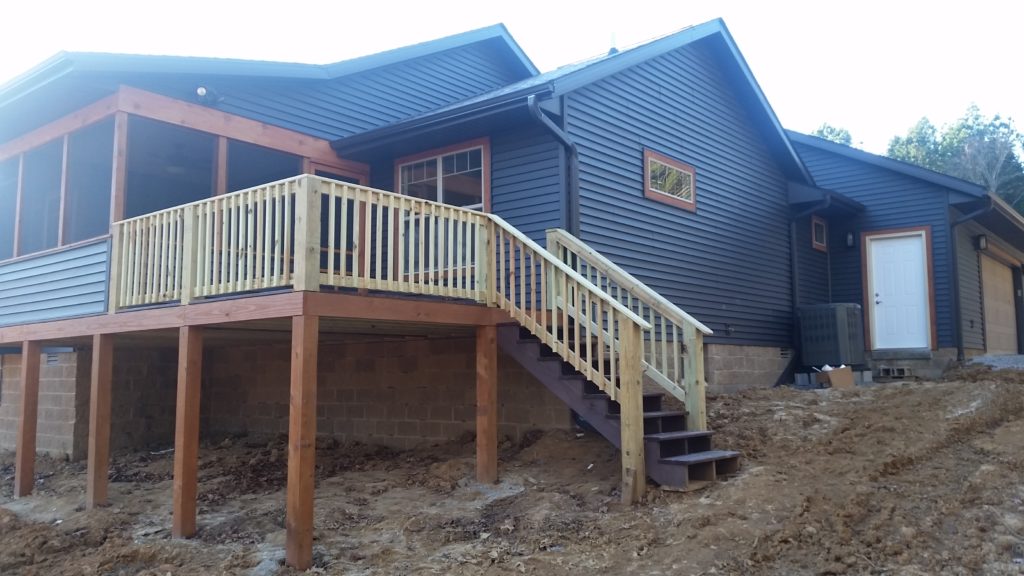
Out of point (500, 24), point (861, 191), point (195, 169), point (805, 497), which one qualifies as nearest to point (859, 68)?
point (861, 191)

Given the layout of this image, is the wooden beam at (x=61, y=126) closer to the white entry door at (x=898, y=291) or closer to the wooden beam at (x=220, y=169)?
the wooden beam at (x=220, y=169)

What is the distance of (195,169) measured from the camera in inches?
517

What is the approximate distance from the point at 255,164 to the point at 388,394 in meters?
4.14

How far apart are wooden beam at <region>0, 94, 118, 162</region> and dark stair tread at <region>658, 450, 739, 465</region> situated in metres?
6.95

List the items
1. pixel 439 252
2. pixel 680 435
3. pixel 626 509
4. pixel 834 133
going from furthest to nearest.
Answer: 1. pixel 834 133
2. pixel 439 252
3. pixel 680 435
4. pixel 626 509

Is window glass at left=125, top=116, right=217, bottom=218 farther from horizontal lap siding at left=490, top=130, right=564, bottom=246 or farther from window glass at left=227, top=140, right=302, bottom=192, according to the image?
horizontal lap siding at left=490, top=130, right=564, bottom=246

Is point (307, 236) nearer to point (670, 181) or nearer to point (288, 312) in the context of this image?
point (288, 312)

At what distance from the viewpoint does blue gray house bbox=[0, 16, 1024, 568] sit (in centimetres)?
723

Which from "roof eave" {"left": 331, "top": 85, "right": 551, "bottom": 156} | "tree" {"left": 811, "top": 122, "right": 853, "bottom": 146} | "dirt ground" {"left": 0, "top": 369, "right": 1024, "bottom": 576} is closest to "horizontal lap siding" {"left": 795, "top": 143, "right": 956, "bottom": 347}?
"dirt ground" {"left": 0, "top": 369, "right": 1024, "bottom": 576}

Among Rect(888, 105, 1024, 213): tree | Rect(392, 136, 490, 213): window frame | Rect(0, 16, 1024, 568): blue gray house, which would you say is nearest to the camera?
Rect(0, 16, 1024, 568): blue gray house

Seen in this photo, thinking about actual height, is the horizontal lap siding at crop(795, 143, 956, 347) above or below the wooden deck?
above

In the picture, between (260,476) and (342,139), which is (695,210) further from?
(260,476)

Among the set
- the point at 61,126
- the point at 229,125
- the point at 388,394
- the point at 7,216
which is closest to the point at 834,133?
the point at 388,394

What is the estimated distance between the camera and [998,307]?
17906mm
